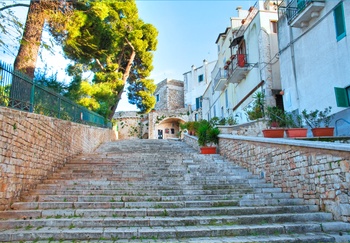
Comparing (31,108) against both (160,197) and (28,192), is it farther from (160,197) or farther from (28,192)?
(160,197)

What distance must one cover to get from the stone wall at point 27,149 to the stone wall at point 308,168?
5.73m

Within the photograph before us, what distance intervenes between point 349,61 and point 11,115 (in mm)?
9260

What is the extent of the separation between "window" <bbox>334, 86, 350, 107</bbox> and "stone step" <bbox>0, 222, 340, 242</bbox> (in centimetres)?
529

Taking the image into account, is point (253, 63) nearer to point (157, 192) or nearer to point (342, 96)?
point (342, 96)

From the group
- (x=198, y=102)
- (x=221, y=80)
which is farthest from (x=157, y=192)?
(x=198, y=102)

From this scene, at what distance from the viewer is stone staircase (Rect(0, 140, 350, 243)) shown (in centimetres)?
446

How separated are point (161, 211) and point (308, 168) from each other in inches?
124

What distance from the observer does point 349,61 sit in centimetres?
844

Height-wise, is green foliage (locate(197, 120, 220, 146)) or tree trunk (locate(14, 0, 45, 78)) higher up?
tree trunk (locate(14, 0, 45, 78))

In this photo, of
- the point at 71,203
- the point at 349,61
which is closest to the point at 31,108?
the point at 71,203

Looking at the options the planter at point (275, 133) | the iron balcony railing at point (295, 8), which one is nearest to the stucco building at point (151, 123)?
the iron balcony railing at point (295, 8)

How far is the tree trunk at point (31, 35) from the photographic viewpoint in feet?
28.7

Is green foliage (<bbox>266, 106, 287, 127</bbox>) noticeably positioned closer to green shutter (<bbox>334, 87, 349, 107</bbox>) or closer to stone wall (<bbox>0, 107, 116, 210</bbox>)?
green shutter (<bbox>334, 87, 349, 107</bbox>)

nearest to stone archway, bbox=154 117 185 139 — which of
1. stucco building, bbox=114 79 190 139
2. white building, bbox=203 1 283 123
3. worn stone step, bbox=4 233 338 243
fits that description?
stucco building, bbox=114 79 190 139
